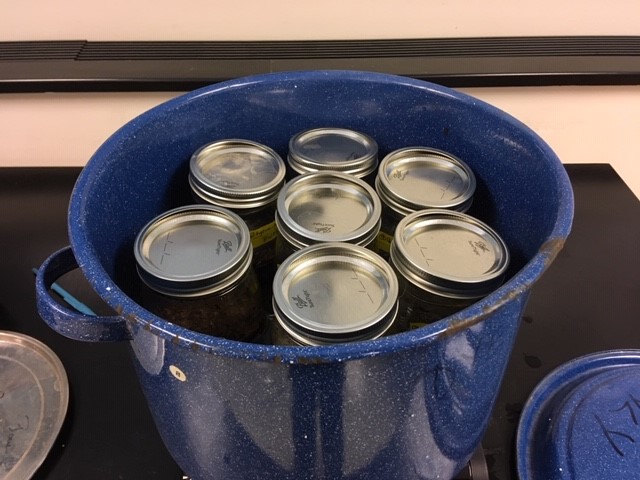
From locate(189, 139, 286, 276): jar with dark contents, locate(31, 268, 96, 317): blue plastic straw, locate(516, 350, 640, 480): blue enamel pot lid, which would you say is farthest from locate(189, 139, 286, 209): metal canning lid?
locate(516, 350, 640, 480): blue enamel pot lid

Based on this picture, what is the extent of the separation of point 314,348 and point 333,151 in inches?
13.6

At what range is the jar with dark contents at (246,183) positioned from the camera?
0.58 meters

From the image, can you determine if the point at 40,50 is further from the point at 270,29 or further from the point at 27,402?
the point at 27,402

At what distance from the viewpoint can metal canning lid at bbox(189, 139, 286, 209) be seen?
0.58 m

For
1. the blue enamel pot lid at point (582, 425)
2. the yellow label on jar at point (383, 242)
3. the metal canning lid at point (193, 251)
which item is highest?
the metal canning lid at point (193, 251)

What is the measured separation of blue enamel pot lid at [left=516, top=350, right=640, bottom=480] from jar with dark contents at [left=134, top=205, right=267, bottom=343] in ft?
0.91

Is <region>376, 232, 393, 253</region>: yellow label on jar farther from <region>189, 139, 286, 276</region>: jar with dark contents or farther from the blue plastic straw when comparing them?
the blue plastic straw

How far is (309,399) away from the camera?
359mm

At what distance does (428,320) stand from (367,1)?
19.7 inches

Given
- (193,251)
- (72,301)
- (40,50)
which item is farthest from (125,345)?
(40,50)

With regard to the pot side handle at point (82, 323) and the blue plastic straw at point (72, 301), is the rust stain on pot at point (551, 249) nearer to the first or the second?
the pot side handle at point (82, 323)

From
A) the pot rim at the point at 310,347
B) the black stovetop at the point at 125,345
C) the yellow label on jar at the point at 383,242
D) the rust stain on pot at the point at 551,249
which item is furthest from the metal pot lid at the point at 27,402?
the rust stain on pot at the point at 551,249

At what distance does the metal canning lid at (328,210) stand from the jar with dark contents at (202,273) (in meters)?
0.05

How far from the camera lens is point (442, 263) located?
0.51m
